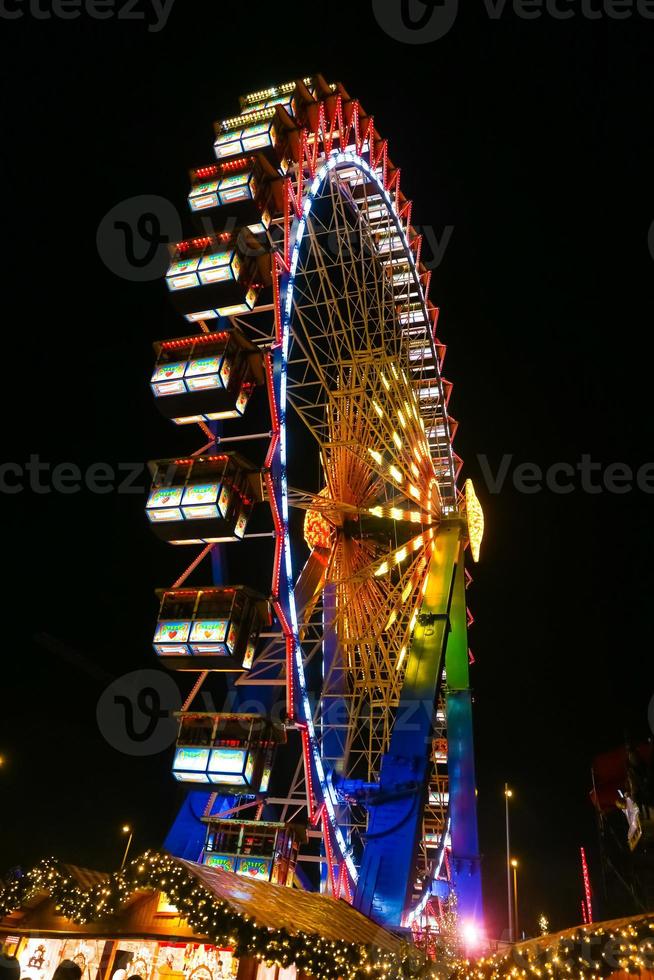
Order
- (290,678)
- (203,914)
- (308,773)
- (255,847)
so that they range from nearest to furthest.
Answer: (203,914), (290,678), (255,847), (308,773)

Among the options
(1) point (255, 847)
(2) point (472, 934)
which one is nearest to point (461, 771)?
(2) point (472, 934)

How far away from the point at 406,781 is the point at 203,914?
824cm

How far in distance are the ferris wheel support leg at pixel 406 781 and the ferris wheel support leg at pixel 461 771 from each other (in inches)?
111

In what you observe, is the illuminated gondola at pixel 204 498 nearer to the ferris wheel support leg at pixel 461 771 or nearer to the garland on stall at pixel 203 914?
the ferris wheel support leg at pixel 461 771

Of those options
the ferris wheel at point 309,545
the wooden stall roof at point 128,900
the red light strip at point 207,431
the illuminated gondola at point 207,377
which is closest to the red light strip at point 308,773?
the ferris wheel at point 309,545

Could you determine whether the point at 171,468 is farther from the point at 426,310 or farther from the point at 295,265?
the point at 426,310

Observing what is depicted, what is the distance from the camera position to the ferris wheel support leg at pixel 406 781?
13062 mm

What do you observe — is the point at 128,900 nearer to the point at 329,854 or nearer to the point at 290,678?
the point at 290,678

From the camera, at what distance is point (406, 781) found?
47.6ft

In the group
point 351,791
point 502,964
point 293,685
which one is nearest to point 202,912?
point 502,964

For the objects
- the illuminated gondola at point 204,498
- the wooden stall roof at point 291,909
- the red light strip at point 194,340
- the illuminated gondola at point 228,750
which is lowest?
the wooden stall roof at point 291,909

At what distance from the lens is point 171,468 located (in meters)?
15.9

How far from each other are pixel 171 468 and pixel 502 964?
11486 millimetres

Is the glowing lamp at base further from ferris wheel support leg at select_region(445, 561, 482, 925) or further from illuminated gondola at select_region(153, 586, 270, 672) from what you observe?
illuminated gondola at select_region(153, 586, 270, 672)
